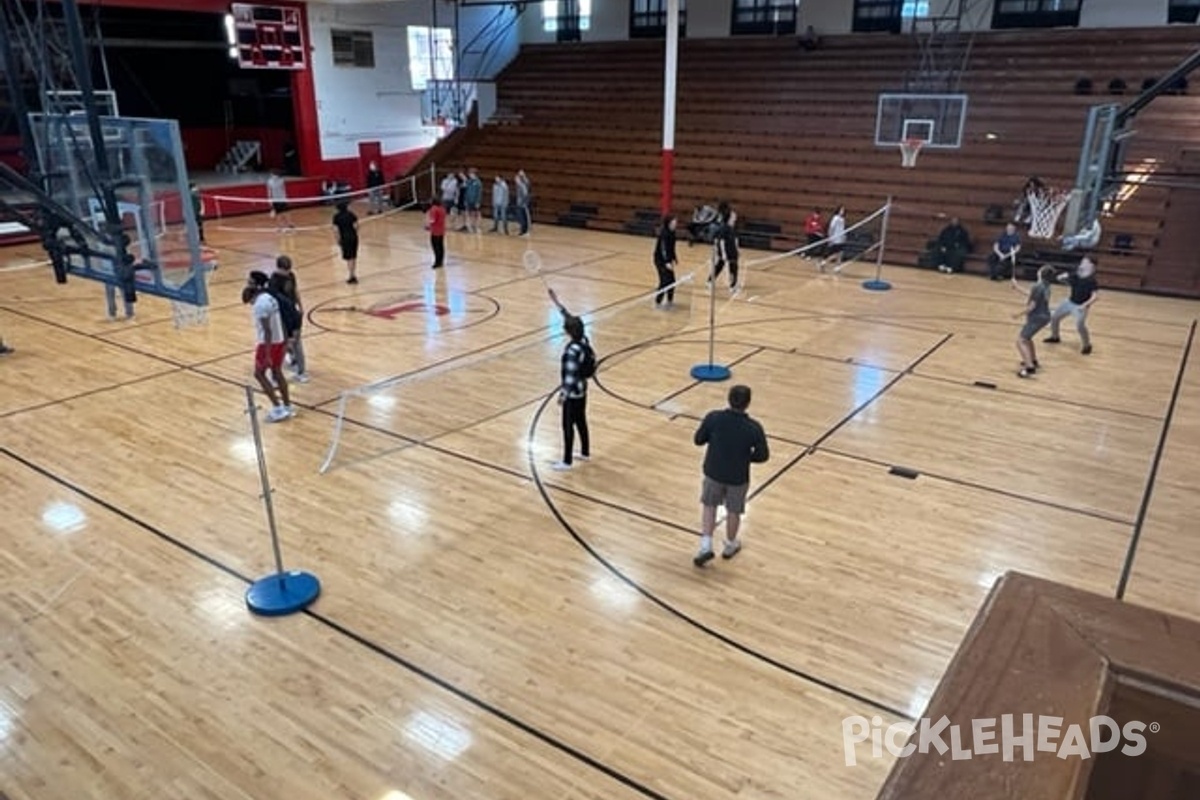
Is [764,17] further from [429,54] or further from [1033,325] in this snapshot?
[1033,325]

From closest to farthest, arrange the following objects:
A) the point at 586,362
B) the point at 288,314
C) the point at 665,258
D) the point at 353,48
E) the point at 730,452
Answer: the point at 730,452
the point at 586,362
the point at 288,314
the point at 665,258
the point at 353,48

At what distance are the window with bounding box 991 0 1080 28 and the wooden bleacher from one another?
2.40 feet

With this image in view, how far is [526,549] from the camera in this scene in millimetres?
7312

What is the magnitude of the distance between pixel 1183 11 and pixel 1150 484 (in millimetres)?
18917

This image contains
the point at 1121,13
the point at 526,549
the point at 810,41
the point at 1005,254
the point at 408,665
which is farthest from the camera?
the point at 810,41

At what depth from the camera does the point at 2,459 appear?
355 inches

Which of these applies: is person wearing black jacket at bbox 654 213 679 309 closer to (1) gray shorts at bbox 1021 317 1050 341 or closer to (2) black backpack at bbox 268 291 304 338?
(1) gray shorts at bbox 1021 317 1050 341

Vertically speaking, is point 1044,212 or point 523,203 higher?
point 1044,212

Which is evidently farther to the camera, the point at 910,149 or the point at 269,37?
the point at 269,37

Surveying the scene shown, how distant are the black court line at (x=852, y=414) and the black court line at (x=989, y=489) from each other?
28 cm

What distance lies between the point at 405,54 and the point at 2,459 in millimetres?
23788

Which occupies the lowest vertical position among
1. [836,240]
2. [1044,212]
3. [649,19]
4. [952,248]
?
[952,248]

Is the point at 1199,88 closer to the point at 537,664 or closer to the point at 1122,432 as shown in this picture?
the point at 1122,432

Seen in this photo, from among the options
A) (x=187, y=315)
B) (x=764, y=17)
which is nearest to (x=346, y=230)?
(x=187, y=315)
